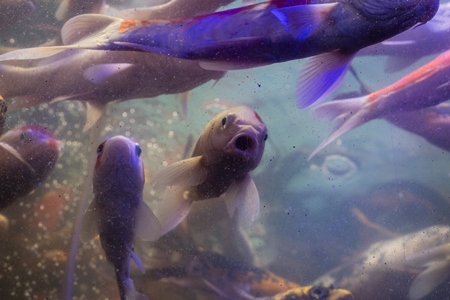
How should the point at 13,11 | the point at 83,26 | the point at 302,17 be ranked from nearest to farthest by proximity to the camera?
the point at 302,17, the point at 83,26, the point at 13,11

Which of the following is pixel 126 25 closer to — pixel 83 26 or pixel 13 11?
pixel 83 26

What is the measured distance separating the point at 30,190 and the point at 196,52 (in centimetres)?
226

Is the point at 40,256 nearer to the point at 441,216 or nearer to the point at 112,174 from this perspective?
the point at 112,174

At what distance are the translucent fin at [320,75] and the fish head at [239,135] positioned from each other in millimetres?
590

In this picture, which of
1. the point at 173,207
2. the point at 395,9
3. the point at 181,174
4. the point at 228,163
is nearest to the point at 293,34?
the point at 395,9

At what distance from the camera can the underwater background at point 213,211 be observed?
3.20 meters

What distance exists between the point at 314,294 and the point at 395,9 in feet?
8.92

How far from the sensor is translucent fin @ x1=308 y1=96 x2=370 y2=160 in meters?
3.21

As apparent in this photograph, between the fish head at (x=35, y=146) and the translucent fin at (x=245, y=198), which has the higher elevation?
the fish head at (x=35, y=146)

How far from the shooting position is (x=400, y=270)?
4.13 metres

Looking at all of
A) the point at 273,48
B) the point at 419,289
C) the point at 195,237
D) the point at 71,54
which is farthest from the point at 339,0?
the point at 419,289

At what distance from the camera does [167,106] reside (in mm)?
4668

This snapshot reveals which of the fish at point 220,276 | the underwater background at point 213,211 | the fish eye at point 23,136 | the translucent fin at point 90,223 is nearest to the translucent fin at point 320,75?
the underwater background at point 213,211

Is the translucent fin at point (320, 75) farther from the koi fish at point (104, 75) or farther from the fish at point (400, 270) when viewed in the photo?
the fish at point (400, 270)
